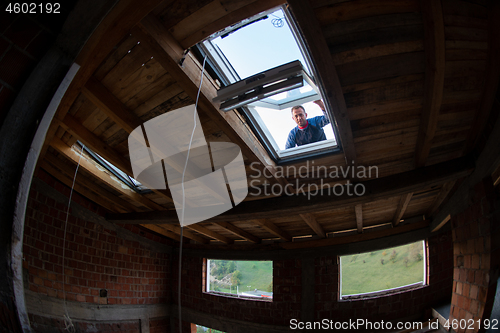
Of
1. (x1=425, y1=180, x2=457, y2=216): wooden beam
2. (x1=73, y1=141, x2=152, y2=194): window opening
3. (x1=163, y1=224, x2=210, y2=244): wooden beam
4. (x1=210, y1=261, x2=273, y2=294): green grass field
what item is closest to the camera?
(x1=425, y1=180, x2=457, y2=216): wooden beam

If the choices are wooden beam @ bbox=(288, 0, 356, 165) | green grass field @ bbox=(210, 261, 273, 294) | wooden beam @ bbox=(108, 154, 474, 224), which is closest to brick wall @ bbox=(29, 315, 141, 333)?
wooden beam @ bbox=(108, 154, 474, 224)

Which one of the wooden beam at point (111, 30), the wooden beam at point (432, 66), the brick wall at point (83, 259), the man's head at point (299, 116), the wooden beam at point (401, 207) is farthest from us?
the brick wall at point (83, 259)

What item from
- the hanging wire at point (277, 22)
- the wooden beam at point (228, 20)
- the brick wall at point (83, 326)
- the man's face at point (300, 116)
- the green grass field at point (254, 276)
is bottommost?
the green grass field at point (254, 276)

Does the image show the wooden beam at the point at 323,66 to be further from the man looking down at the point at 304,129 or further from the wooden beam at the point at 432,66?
the wooden beam at the point at 432,66

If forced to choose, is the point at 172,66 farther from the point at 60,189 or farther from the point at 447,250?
the point at 447,250

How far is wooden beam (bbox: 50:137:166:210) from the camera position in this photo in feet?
10.7

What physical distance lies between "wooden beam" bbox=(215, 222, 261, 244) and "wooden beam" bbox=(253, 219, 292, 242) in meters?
0.53

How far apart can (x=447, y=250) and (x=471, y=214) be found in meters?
2.24

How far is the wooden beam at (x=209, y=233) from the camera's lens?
4.59 metres

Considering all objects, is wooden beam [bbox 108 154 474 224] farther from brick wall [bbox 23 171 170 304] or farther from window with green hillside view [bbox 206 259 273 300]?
window with green hillside view [bbox 206 259 273 300]

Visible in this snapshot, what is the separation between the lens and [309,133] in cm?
260

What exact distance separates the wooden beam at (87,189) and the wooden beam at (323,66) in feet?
12.3

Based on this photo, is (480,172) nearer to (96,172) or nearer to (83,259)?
(96,172)

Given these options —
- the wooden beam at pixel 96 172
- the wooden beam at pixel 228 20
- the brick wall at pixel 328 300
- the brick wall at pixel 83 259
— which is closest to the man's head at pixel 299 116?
the wooden beam at pixel 228 20
